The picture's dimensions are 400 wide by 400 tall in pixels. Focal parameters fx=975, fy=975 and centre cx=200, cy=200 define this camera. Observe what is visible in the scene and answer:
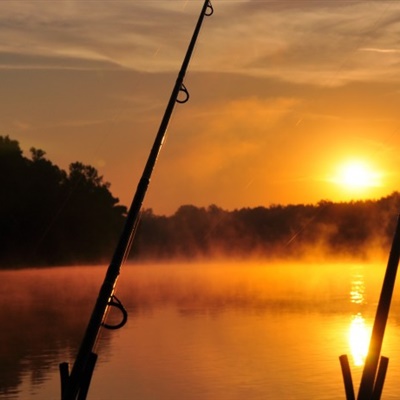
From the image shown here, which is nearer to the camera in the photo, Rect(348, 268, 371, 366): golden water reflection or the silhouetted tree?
Rect(348, 268, 371, 366): golden water reflection

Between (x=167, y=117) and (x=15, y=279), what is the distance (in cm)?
9611

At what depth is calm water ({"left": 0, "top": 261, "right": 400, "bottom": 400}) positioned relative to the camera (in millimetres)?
23969

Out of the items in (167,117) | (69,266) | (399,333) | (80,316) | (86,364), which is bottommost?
(86,364)

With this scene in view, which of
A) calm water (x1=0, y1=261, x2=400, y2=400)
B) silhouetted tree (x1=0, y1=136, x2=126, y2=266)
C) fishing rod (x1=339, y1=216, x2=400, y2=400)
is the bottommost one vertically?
fishing rod (x1=339, y1=216, x2=400, y2=400)

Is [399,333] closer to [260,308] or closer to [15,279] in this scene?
[260,308]

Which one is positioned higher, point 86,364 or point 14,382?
point 14,382

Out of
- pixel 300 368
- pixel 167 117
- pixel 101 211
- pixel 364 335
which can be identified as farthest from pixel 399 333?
pixel 101 211

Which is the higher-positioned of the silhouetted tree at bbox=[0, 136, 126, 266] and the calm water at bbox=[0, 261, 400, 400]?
the silhouetted tree at bbox=[0, 136, 126, 266]

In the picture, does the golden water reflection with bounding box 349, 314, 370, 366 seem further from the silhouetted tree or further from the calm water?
the silhouetted tree

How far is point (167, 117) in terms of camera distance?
7707 millimetres

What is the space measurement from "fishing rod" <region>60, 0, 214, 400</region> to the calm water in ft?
49.8

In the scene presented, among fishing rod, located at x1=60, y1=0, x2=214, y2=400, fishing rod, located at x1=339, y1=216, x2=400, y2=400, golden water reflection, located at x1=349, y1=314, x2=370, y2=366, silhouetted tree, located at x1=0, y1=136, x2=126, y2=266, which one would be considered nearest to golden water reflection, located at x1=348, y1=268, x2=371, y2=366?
golden water reflection, located at x1=349, y1=314, x2=370, y2=366

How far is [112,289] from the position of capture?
22.1 ft

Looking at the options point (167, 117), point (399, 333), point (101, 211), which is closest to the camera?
point (167, 117)
